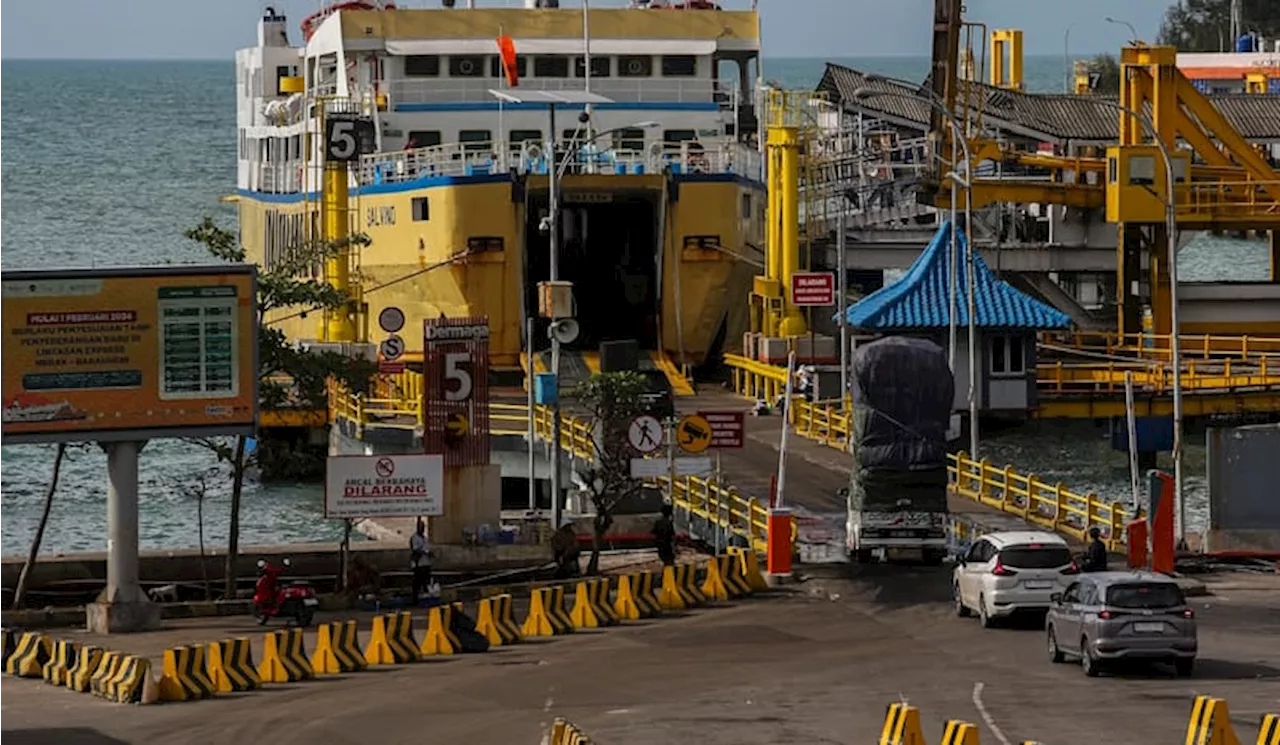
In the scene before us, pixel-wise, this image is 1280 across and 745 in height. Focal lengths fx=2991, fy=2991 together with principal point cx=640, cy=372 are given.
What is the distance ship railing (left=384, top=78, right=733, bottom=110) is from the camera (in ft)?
238

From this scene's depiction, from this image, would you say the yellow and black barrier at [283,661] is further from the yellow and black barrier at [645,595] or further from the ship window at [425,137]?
the ship window at [425,137]

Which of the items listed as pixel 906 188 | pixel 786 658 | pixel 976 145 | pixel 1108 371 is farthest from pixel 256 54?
pixel 786 658

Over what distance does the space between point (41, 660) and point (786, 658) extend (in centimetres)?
887

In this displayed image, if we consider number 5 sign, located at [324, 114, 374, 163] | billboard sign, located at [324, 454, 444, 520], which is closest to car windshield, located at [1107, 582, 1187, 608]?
billboard sign, located at [324, 454, 444, 520]

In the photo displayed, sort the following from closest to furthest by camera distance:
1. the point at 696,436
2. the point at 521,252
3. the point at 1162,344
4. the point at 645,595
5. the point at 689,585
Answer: the point at 645,595 → the point at 689,585 → the point at 696,436 → the point at 521,252 → the point at 1162,344

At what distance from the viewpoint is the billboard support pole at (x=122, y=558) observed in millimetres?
38562

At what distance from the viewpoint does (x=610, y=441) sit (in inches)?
1839

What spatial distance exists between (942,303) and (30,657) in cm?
2628

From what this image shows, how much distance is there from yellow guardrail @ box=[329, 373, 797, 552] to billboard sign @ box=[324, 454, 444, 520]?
167 inches

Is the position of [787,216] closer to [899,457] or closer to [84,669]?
[899,457]

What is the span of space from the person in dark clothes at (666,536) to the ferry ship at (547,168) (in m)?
17.7

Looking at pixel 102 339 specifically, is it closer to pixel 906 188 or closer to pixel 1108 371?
pixel 1108 371

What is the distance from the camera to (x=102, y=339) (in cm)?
3891

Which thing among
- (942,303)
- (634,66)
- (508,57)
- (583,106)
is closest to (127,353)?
(942,303)
